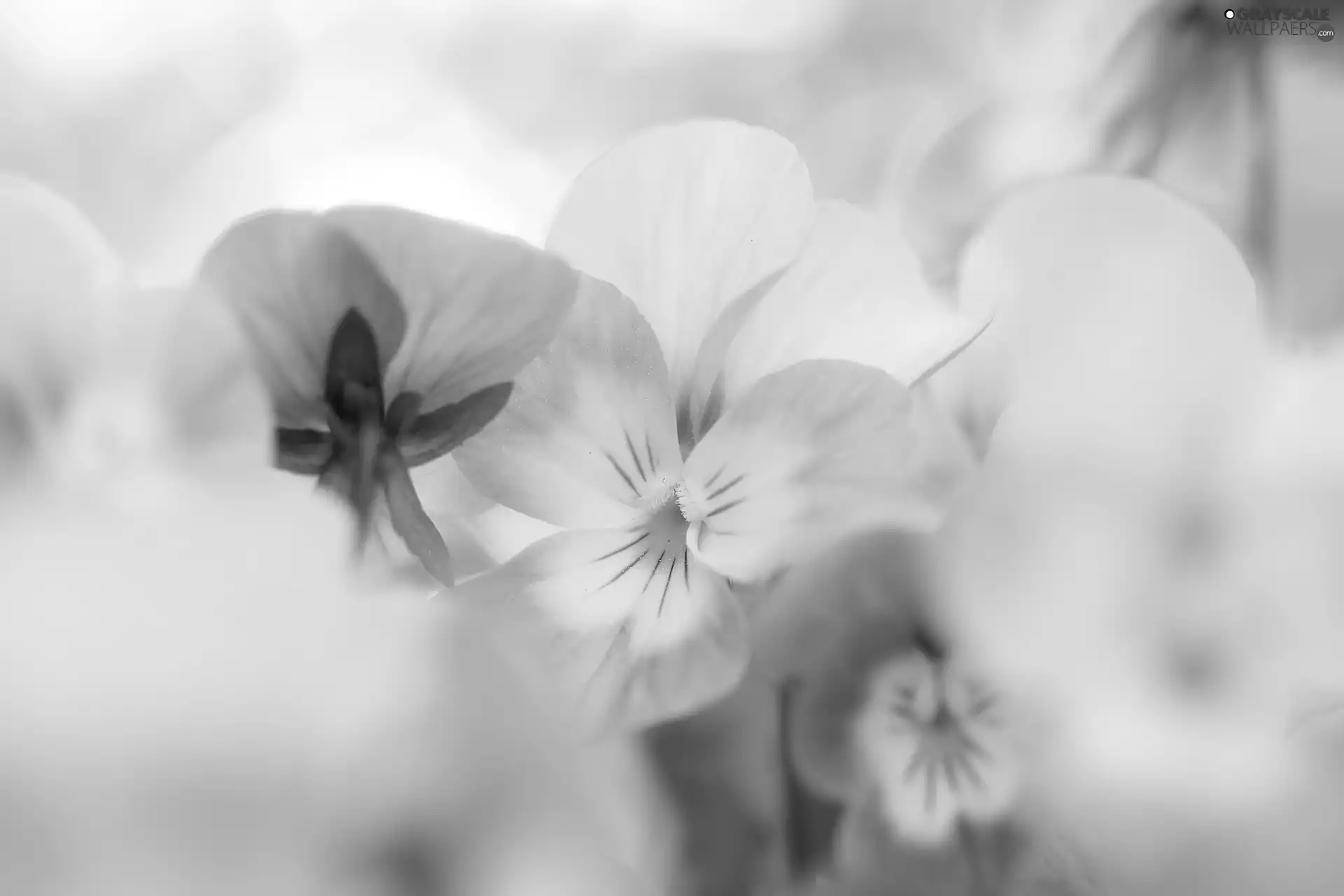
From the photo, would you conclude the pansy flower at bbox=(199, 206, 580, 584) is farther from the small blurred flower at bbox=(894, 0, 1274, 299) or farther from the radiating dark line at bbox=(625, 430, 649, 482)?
the small blurred flower at bbox=(894, 0, 1274, 299)

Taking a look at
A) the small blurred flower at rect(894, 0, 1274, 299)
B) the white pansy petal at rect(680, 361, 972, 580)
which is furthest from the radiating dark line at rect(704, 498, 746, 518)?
the small blurred flower at rect(894, 0, 1274, 299)

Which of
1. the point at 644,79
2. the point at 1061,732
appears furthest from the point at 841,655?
the point at 644,79

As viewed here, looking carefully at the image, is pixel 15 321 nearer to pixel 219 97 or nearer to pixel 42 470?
pixel 42 470

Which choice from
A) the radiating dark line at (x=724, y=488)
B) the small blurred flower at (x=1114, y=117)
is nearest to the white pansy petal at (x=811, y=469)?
the radiating dark line at (x=724, y=488)

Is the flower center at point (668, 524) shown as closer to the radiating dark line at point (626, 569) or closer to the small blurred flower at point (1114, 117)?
the radiating dark line at point (626, 569)

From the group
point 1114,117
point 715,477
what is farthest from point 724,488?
point 1114,117
